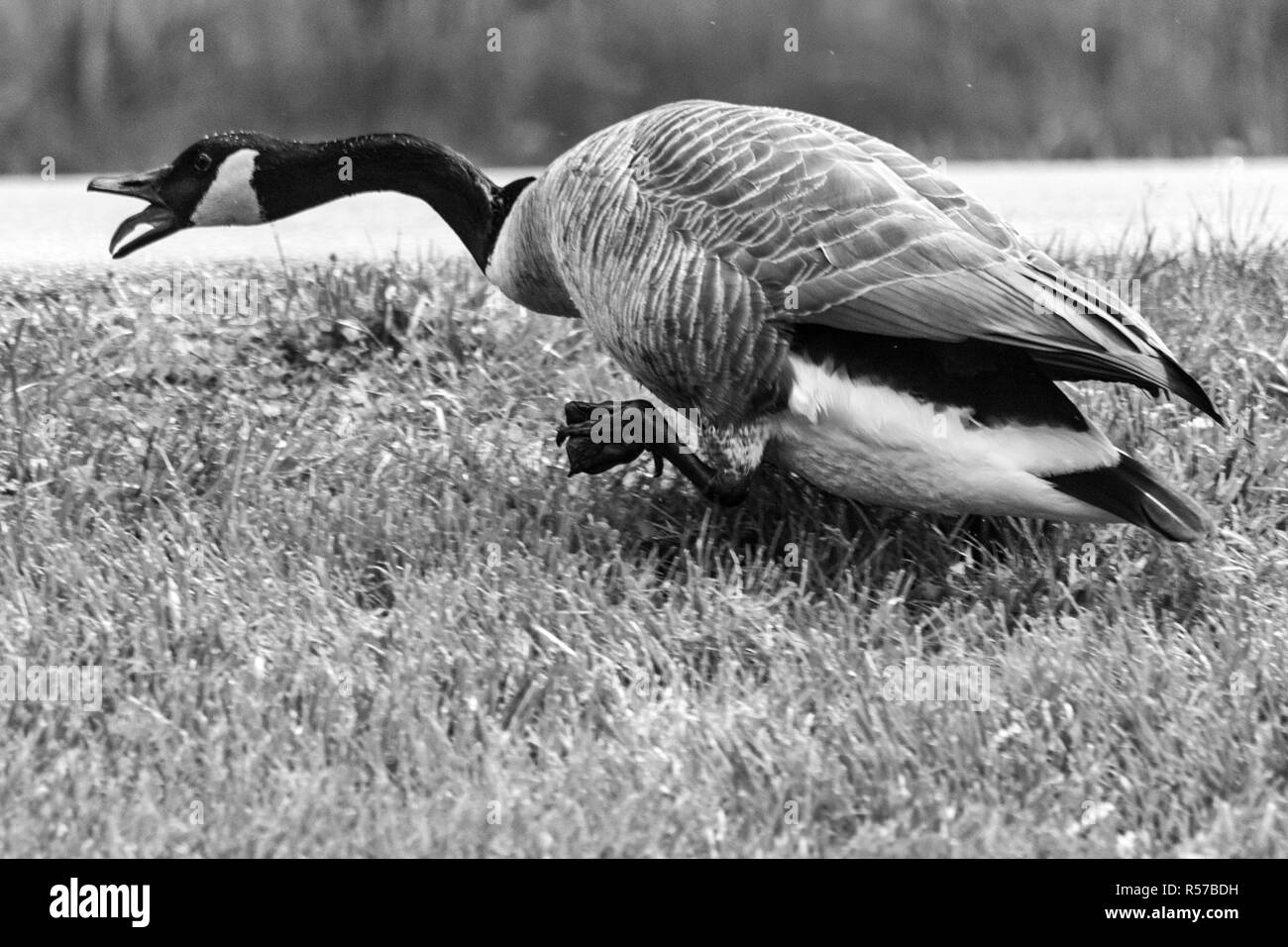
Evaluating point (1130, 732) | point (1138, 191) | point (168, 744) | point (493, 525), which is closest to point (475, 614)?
point (493, 525)

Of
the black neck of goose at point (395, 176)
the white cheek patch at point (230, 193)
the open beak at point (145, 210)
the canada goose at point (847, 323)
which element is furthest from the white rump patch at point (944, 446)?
the open beak at point (145, 210)

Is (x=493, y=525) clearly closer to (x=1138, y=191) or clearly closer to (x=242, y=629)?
(x=242, y=629)

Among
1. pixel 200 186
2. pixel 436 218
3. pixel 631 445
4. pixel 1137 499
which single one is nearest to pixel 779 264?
pixel 631 445

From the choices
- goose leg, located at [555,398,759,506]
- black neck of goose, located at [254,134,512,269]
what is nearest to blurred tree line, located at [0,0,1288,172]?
black neck of goose, located at [254,134,512,269]

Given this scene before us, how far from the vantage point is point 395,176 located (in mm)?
4445

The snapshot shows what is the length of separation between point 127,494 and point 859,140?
201 centimetres

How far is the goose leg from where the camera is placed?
386 centimetres

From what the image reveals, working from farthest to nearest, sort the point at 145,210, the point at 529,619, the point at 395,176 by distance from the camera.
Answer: the point at 395,176
the point at 145,210
the point at 529,619

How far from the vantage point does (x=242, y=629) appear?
349 cm

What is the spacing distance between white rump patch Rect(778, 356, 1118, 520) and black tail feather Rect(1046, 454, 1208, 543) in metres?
0.02

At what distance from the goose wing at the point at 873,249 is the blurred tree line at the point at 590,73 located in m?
4.72

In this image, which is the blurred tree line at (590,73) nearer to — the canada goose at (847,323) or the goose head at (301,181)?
the goose head at (301,181)

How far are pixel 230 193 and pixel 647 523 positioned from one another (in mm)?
1469

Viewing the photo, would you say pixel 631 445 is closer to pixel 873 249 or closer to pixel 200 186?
pixel 873 249
